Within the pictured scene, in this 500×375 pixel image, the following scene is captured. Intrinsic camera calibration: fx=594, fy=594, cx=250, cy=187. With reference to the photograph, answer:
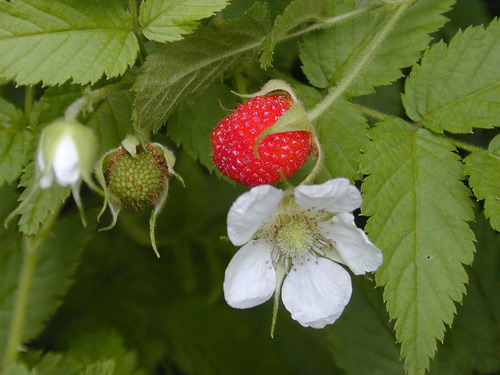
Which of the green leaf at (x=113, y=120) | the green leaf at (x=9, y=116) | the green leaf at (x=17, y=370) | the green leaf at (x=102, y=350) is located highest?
the green leaf at (x=113, y=120)

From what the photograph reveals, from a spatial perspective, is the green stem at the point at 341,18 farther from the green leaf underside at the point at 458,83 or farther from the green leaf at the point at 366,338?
the green leaf at the point at 366,338

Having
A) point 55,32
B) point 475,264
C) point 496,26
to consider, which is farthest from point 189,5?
point 475,264

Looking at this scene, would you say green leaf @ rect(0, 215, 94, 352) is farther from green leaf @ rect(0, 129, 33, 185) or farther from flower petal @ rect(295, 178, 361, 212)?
flower petal @ rect(295, 178, 361, 212)

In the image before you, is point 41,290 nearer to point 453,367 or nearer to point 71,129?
point 71,129

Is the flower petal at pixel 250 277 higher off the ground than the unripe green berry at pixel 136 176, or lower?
lower

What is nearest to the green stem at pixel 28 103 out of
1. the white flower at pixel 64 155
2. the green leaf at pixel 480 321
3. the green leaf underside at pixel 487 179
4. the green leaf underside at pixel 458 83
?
the white flower at pixel 64 155

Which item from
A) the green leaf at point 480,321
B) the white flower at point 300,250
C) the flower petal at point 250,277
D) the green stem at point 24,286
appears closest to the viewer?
the white flower at point 300,250

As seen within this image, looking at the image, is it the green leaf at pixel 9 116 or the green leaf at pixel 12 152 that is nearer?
the green leaf at pixel 12 152
